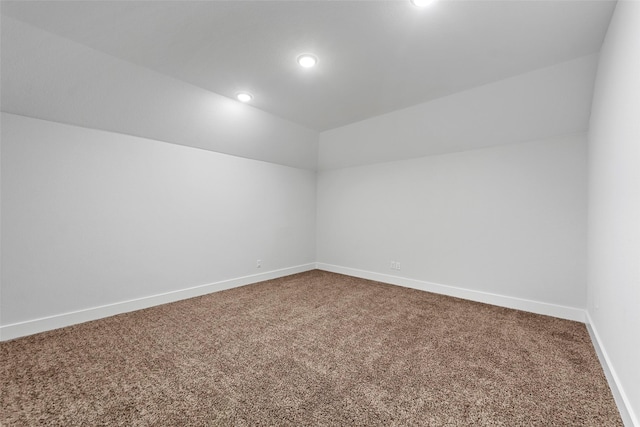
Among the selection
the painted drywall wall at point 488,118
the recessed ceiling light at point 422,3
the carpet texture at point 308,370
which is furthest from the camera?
the painted drywall wall at point 488,118

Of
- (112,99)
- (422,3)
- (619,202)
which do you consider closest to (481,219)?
(619,202)

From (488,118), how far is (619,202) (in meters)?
1.86

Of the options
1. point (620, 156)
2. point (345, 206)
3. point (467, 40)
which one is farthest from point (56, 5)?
point (345, 206)

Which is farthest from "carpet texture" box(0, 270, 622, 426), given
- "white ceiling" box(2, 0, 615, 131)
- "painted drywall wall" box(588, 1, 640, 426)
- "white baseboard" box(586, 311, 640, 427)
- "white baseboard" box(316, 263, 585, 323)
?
"white ceiling" box(2, 0, 615, 131)

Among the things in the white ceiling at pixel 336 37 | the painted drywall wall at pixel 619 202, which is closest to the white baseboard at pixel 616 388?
the painted drywall wall at pixel 619 202

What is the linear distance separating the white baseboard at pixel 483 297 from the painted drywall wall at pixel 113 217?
2045 millimetres

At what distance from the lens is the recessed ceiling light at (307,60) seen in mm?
2428

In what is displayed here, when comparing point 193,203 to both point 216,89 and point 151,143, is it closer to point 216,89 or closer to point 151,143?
point 151,143

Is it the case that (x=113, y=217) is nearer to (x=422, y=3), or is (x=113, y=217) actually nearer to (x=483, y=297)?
(x=422, y=3)

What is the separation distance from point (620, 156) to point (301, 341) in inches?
107

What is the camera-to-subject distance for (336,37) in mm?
2160

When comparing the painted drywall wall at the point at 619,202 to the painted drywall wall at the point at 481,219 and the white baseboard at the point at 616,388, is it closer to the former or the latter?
the white baseboard at the point at 616,388

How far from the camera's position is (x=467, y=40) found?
2168 millimetres

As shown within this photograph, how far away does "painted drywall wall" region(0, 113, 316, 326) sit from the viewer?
2504 millimetres
